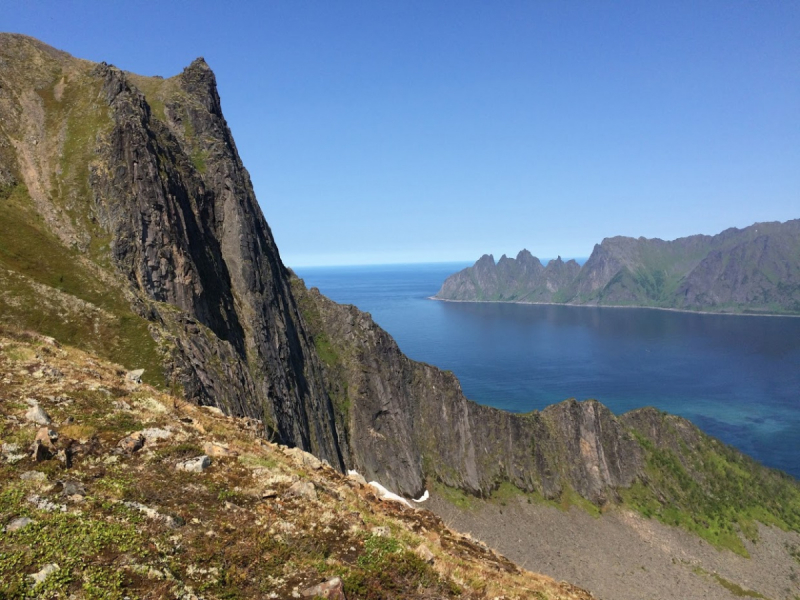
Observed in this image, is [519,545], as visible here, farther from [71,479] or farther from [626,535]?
[71,479]

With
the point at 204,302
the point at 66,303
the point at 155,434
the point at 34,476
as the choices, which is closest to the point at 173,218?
the point at 204,302

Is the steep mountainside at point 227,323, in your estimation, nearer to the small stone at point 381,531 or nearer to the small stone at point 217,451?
the small stone at point 217,451

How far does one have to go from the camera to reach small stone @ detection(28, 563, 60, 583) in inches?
352

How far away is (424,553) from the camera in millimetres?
13516

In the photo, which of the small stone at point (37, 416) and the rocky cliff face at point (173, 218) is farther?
the rocky cliff face at point (173, 218)

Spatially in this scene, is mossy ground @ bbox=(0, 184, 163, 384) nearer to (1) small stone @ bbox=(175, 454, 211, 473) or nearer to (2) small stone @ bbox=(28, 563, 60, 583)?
(1) small stone @ bbox=(175, 454, 211, 473)

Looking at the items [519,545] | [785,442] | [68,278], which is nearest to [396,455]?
[519,545]

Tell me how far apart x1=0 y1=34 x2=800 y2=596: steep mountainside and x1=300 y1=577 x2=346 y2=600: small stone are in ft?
79.0

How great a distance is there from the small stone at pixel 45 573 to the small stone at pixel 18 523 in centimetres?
162

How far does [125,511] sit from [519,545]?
10042 centimetres

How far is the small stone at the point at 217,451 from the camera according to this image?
16.2m

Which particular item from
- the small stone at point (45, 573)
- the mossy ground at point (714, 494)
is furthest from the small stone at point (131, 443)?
the mossy ground at point (714, 494)

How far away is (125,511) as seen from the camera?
39.0 feet

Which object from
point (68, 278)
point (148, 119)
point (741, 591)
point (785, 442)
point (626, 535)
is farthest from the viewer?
point (785, 442)
